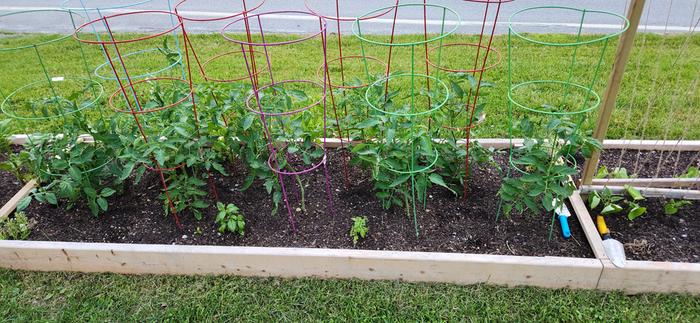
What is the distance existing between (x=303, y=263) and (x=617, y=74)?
1645 mm

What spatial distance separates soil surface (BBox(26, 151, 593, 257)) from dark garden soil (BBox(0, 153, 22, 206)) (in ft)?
0.86

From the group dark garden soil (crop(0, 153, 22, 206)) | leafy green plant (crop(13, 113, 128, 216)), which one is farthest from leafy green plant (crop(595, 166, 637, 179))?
dark garden soil (crop(0, 153, 22, 206))

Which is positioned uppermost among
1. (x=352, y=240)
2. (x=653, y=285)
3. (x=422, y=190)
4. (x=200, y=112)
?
(x=200, y=112)

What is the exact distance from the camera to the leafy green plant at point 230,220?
2.31m

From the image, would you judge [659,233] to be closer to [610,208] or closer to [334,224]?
[610,208]

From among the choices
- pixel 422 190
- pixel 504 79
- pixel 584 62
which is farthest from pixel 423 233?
pixel 584 62

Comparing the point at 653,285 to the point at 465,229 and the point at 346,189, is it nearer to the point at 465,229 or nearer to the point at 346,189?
the point at 465,229

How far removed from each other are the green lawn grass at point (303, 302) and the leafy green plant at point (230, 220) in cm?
24

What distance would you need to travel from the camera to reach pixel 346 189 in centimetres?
261

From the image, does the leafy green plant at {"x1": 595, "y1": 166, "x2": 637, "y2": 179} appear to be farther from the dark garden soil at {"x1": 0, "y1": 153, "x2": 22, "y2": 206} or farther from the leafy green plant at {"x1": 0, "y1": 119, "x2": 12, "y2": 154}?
the dark garden soil at {"x1": 0, "y1": 153, "x2": 22, "y2": 206}

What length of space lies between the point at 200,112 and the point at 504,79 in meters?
2.67

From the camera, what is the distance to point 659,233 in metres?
2.29

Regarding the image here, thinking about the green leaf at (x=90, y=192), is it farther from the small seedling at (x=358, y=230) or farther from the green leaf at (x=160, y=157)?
the small seedling at (x=358, y=230)

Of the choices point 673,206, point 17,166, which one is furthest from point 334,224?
point 17,166
